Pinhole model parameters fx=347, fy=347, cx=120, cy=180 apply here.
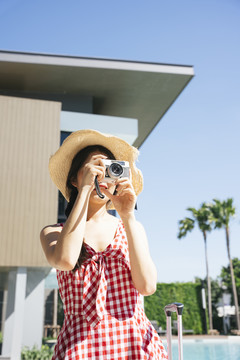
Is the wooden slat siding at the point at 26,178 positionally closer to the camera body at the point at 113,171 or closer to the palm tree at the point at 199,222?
the camera body at the point at 113,171

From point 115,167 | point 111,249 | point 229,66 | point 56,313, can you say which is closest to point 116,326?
point 111,249

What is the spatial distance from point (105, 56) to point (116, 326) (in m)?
10.6

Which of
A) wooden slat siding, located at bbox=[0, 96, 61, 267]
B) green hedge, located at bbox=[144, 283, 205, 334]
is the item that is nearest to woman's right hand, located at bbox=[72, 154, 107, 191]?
wooden slat siding, located at bbox=[0, 96, 61, 267]

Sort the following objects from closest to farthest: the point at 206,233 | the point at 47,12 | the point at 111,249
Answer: the point at 111,249
the point at 47,12
the point at 206,233

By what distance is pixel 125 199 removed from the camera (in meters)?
1.10

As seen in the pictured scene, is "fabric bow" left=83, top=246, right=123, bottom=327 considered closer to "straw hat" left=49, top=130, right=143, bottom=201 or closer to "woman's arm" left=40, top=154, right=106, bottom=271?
"woman's arm" left=40, top=154, right=106, bottom=271

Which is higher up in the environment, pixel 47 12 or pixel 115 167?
pixel 47 12

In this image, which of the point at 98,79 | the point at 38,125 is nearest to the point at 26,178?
the point at 38,125

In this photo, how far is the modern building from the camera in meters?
8.57

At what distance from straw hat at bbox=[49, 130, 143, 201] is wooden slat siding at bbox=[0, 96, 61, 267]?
23.9 ft

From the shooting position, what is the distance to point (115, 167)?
1.09m

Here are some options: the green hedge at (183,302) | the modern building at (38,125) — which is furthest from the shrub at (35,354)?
the green hedge at (183,302)

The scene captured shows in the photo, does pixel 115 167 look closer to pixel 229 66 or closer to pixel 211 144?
pixel 229 66

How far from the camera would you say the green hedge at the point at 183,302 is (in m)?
20.6
